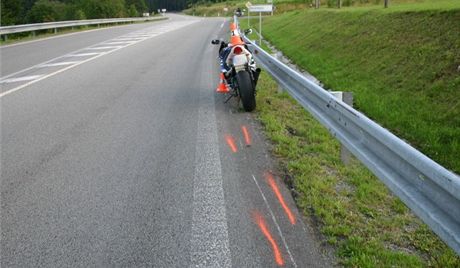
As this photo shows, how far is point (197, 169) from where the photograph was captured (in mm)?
5051

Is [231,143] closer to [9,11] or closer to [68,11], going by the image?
[9,11]

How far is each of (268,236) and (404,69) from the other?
637 centimetres

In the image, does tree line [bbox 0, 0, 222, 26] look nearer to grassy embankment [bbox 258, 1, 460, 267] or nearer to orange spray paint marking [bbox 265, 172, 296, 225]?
grassy embankment [bbox 258, 1, 460, 267]

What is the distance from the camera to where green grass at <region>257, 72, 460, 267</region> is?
3.29 metres

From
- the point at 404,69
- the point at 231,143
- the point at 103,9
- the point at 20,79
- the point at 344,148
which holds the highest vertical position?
the point at 103,9

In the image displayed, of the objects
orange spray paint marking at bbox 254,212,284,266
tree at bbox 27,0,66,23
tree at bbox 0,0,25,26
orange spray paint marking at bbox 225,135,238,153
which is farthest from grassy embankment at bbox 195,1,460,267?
tree at bbox 27,0,66,23

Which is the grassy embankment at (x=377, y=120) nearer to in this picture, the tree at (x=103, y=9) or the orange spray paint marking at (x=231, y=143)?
the orange spray paint marking at (x=231, y=143)

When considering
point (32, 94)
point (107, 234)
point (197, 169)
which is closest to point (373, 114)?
point (197, 169)

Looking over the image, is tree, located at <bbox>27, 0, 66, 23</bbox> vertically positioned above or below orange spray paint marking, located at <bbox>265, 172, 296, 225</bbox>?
above

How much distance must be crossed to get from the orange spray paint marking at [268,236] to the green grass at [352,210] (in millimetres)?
424

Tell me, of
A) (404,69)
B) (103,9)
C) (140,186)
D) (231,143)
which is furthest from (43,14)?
(140,186)

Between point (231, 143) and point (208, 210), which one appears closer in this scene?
point (208, 210)

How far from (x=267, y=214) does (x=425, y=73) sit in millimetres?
5504

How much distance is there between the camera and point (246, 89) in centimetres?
759
